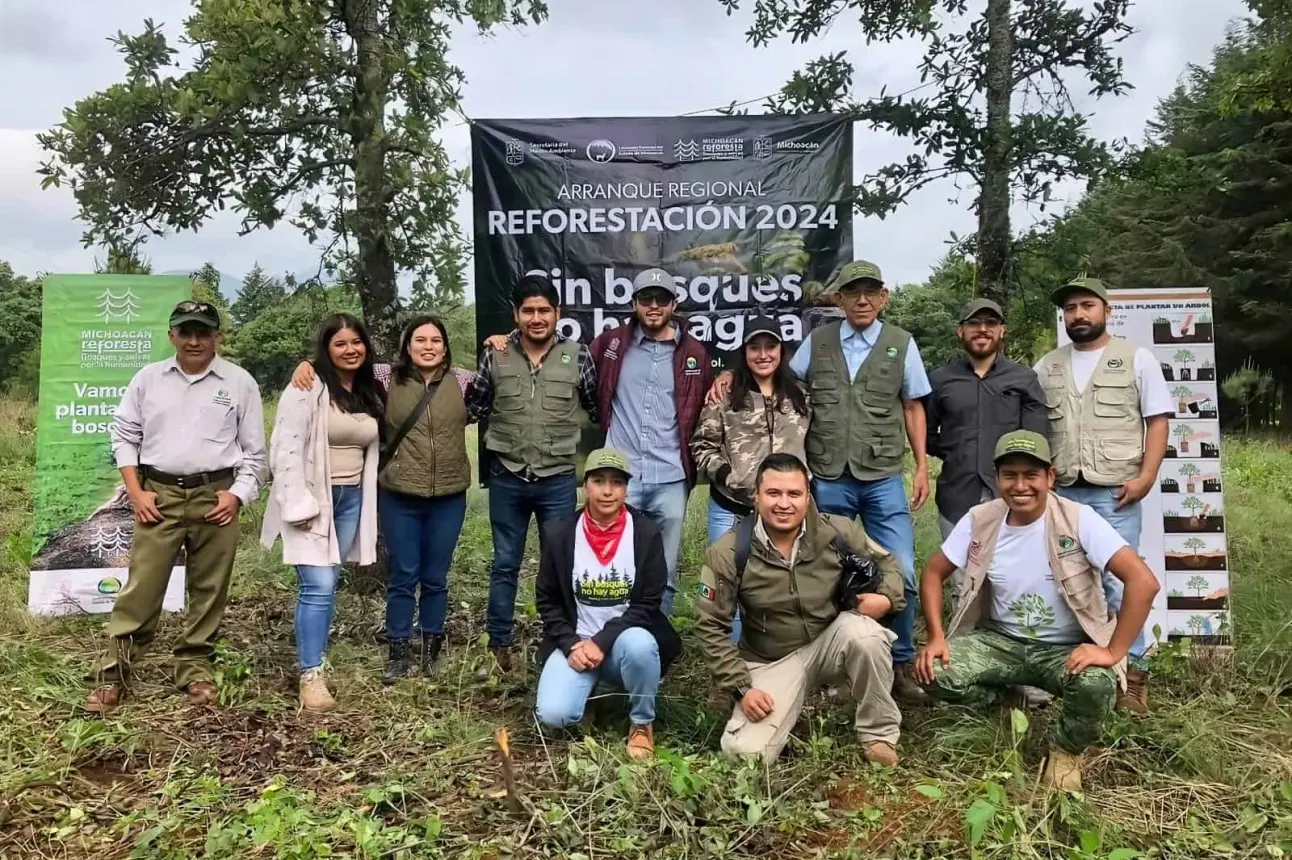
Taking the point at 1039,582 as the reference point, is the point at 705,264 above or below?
above

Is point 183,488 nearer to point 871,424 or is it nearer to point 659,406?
point 659,406

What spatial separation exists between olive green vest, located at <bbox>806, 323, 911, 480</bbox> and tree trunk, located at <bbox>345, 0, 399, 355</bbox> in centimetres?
264

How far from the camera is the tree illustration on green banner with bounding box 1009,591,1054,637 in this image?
335cm

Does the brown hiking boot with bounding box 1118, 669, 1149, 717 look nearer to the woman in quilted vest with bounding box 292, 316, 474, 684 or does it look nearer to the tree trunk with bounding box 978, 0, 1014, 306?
the tree trunk with bounding box 978, 0, 1014, 306

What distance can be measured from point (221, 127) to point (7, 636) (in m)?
2.99

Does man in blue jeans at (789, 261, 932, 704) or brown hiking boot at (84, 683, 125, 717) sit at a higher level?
man in blue jeans at (789, 261, 932, 704)

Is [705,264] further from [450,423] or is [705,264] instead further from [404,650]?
[404,650]

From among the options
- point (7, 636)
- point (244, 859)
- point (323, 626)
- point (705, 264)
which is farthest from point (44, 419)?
point (705, 264)

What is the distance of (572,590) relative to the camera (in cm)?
362

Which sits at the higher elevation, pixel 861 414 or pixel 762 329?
pixel 762 329

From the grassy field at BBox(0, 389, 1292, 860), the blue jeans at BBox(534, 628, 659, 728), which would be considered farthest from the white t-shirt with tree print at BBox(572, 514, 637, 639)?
A: the grassy field at BBox(0, 389, 1292, 860)

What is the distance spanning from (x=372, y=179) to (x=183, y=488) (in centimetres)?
210

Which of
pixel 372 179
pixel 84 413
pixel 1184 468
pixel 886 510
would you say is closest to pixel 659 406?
pixel 886 510

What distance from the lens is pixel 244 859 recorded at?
2.74 m
